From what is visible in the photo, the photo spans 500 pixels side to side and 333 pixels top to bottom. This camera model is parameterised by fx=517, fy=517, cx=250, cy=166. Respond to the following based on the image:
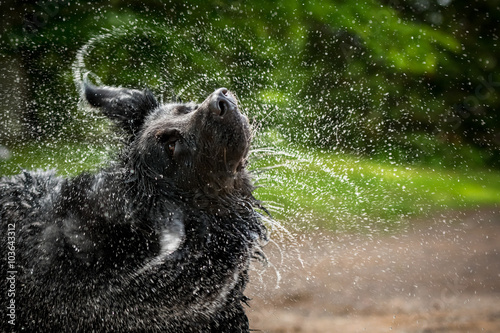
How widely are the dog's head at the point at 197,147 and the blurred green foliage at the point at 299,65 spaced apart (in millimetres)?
1835

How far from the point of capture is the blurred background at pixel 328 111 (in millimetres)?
5379

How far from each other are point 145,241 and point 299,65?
504 centimetres

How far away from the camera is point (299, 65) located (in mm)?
7594

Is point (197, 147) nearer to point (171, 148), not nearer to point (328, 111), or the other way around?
point (171, 148)

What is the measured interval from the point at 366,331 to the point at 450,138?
5.49 metres

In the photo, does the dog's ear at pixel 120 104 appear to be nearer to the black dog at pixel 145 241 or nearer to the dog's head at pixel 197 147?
the dog's head at pixel 197 147

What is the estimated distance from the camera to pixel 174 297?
3.21 m

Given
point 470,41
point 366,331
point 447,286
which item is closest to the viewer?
point 366,331

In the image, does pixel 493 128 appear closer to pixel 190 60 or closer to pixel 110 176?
pixel 190 60

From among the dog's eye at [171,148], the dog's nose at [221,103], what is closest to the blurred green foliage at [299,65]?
the dog's eye at [171,148]

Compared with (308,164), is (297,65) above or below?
above

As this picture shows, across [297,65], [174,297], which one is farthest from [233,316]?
[297,65]

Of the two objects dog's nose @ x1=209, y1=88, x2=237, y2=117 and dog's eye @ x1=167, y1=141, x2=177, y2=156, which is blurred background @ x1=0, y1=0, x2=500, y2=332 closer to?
dog's eye @ x1=167, y1=141, x2=177, y2=156

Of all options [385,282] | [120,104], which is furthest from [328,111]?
[120,104]
